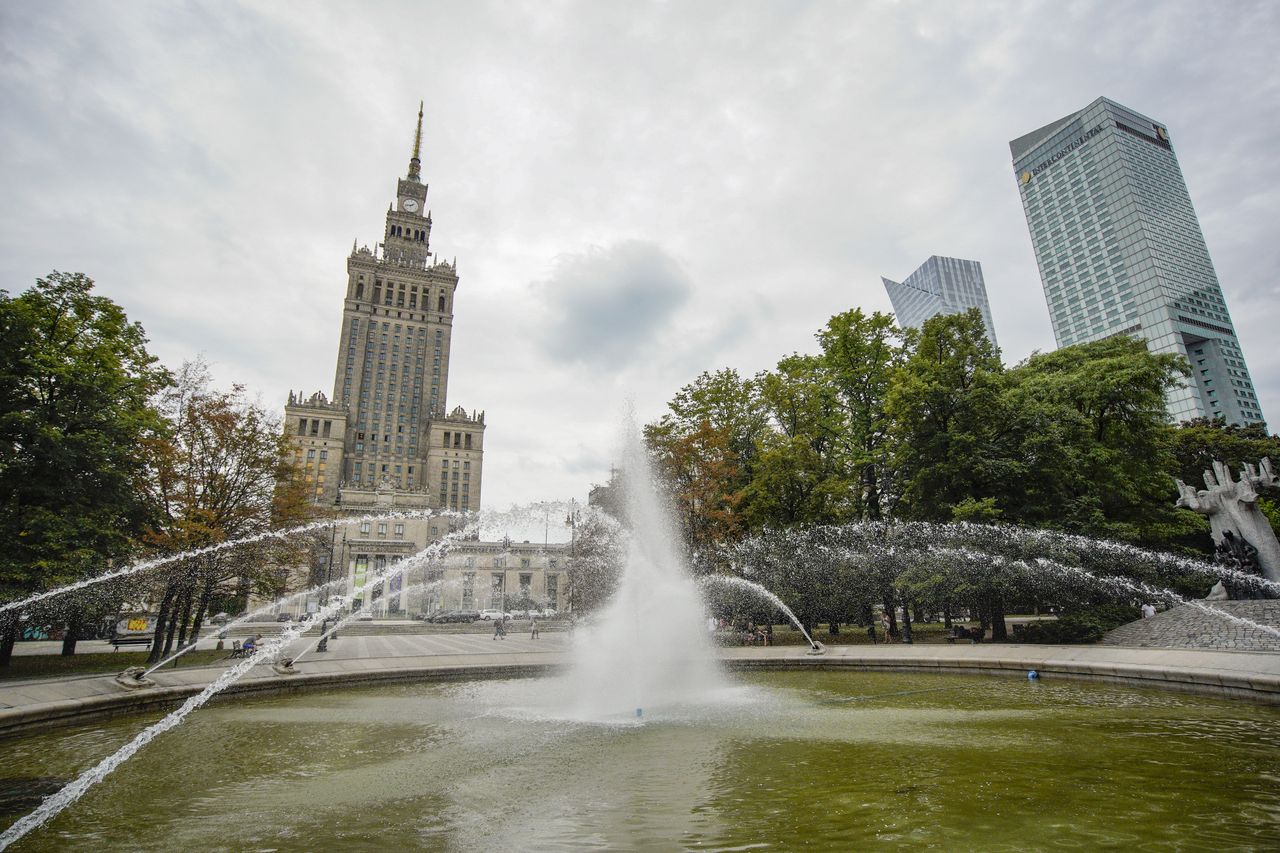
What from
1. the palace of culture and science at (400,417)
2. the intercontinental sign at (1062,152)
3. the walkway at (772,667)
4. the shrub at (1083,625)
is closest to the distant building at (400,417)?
the palace of culture and science at (400,417)

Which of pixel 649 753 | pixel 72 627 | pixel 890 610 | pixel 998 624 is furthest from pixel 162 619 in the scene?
pixel 998 624

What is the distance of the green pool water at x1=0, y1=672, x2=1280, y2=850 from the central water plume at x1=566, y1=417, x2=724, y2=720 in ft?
7.38

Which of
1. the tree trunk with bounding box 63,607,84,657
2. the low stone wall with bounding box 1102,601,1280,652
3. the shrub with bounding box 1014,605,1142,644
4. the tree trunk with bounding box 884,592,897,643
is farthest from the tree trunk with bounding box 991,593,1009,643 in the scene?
the tree trunk with bounding box 63,607,84,657

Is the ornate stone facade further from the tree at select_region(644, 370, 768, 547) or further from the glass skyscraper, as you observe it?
the glass skyscraper

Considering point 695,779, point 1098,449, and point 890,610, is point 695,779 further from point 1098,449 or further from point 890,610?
point 1098,449

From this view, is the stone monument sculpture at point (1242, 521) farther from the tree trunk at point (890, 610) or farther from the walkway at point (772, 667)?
the tree trunk at point (890, 610)

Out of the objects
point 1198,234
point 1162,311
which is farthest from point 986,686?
point 1198,234

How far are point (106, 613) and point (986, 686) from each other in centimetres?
2921

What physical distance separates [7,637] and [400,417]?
384 ft

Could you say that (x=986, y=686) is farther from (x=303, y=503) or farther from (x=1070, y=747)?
(x=303, y=503)

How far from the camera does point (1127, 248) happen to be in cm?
14875

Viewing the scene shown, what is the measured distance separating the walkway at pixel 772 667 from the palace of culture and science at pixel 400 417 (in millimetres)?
77181

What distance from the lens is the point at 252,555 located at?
24547 millimetres

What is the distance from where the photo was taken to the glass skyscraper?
13188cm
